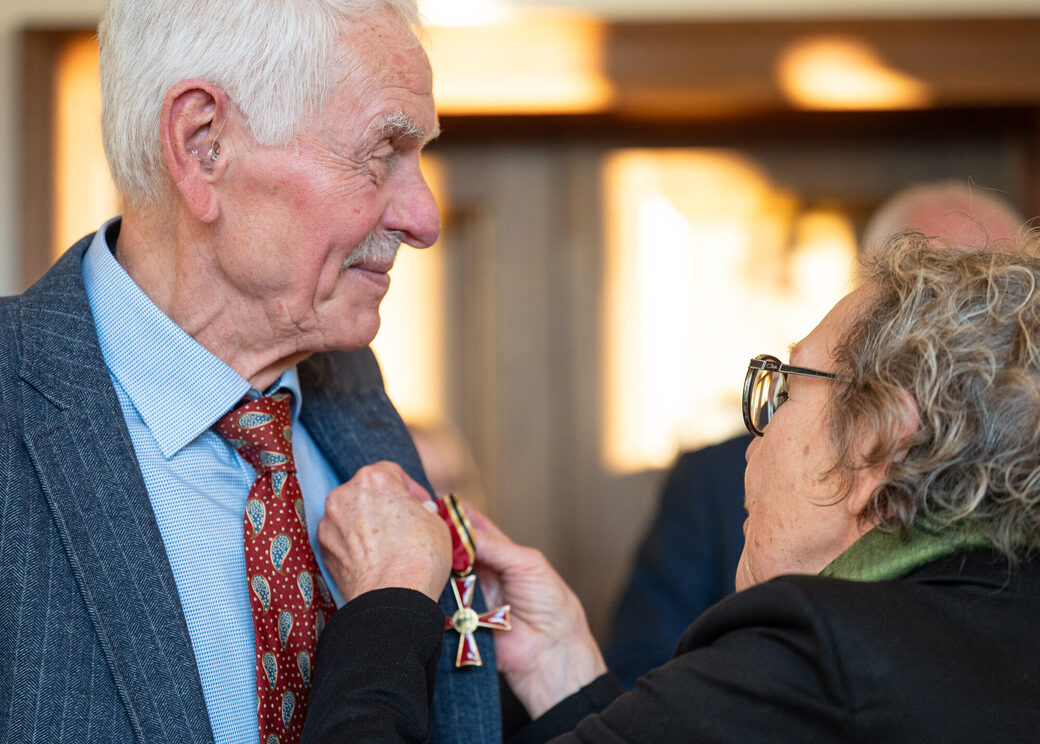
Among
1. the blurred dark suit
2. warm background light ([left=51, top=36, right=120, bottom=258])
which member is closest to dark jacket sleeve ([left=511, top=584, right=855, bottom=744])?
the blurred dark suit

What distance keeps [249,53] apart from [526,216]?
Answer: 1.77 metres

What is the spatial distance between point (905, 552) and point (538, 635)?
1.99 ft

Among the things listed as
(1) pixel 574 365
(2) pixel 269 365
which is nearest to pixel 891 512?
(2) pixel 269 365

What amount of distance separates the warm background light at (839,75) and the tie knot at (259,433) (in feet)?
5.88

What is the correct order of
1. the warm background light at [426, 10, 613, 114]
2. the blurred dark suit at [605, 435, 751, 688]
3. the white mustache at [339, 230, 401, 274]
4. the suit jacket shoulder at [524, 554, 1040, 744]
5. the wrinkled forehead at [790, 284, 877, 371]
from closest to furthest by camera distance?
the suit jacket shoulder at [524, 554, 1040, 744]
the wrinkled forehead at [790, 284, 877, 371]
the white mustache at [339, 230, 401, 274]
the blurred dark suit at [605, 435, 751, 688]
the warm background light at [426, 10, 613, 114]

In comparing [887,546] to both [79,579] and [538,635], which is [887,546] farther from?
[79,579]

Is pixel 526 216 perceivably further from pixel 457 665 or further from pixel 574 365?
pixel 457 665

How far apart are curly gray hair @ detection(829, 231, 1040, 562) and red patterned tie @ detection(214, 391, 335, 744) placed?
0.57m

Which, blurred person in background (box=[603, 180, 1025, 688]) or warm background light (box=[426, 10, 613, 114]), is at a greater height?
warm background light (box=[426, 10, 613, 114])

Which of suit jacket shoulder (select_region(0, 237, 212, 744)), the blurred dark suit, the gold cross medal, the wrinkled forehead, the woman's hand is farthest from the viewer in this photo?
the blurred dark suit

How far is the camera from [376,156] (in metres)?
1.19

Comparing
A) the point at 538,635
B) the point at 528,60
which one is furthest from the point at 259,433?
the point at 528,60

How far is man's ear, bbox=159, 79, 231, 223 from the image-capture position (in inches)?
44.6

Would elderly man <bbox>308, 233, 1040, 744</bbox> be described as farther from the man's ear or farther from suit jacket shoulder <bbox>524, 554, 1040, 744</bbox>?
the man's ear
